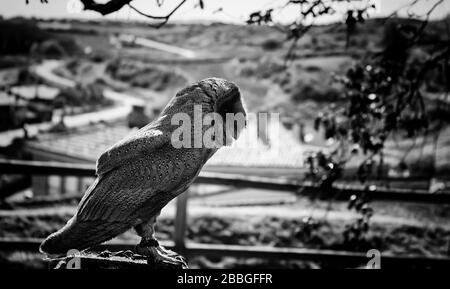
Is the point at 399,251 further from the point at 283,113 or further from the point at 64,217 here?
the point at 64,217

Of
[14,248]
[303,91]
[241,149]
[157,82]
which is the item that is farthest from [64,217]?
[303,91]

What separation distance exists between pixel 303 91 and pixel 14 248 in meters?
3.62

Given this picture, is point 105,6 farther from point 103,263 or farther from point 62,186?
point 62,186

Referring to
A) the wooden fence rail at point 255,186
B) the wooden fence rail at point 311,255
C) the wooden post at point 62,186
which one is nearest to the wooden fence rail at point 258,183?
the wooden fence rail at point 255,186

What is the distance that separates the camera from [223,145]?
1756 millimetres

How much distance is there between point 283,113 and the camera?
546 cm

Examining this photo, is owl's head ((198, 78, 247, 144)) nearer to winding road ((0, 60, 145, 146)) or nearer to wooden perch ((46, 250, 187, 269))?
wooden perch ((46, 250, 187, 269))

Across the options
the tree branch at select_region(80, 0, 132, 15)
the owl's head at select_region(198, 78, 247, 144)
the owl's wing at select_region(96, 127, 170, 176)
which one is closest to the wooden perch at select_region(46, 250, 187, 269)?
the owl's wing at select_region(96, 127, 170, 176)

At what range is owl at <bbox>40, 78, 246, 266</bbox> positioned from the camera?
1.63 metres

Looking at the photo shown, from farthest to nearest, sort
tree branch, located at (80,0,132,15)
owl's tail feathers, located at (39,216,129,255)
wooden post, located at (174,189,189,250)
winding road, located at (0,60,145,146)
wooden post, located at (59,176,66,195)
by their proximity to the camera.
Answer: winding road, located at (0,60,145,146) → wooden post, located at (59,176,66,195) → wooden post, located at (174,189,189,250) → tree branch, located at (80,0,132,15) → owl's tail feathers, located at (39,216,129,255)

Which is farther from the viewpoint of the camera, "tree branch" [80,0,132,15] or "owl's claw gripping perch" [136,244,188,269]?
"tree branch" [80,0,132,15]

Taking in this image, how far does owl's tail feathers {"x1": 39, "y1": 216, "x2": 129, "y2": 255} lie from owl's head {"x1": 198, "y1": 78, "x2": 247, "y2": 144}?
0.51m

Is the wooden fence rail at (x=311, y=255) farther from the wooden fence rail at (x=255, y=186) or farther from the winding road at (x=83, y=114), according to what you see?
the winding road at (x=83, y=114)

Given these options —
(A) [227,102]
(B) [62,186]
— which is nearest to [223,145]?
(A) [227,102]
